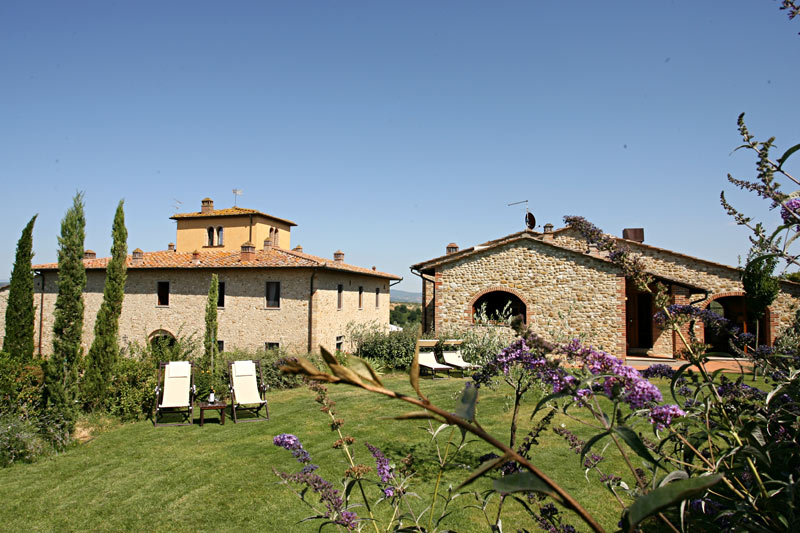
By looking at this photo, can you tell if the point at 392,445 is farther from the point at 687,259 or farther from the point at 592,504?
the point at 687,259

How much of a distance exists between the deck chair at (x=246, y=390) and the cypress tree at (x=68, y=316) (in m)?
2.79

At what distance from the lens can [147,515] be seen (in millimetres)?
5055

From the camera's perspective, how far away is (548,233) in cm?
1873

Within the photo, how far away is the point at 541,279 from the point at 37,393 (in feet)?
43.7

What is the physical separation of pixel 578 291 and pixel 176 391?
11.8m

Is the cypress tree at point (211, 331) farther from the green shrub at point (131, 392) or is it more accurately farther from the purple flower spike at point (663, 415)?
the purple flower spike at point (663, 415)

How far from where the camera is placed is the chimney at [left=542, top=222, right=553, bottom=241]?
18466 mm

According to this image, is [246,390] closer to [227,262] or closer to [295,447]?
[295,447]

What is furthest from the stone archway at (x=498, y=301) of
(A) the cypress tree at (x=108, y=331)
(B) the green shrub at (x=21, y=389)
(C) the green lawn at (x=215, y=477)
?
(B) the green shrub at (x=21, y=389)

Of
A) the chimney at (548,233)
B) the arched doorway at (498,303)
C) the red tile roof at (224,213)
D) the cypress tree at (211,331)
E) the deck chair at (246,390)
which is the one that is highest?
the red tile roof at (224,213)

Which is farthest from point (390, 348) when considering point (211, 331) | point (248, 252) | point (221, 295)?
point (221, 295)

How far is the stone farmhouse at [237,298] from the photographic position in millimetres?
16859

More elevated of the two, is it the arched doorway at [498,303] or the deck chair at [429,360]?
the arched doorway at [498,303]

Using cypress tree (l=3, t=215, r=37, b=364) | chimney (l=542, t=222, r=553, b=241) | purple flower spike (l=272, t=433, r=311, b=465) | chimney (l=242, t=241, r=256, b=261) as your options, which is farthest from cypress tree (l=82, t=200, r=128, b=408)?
chimney (l=542, t=222, r=553, b=241)
